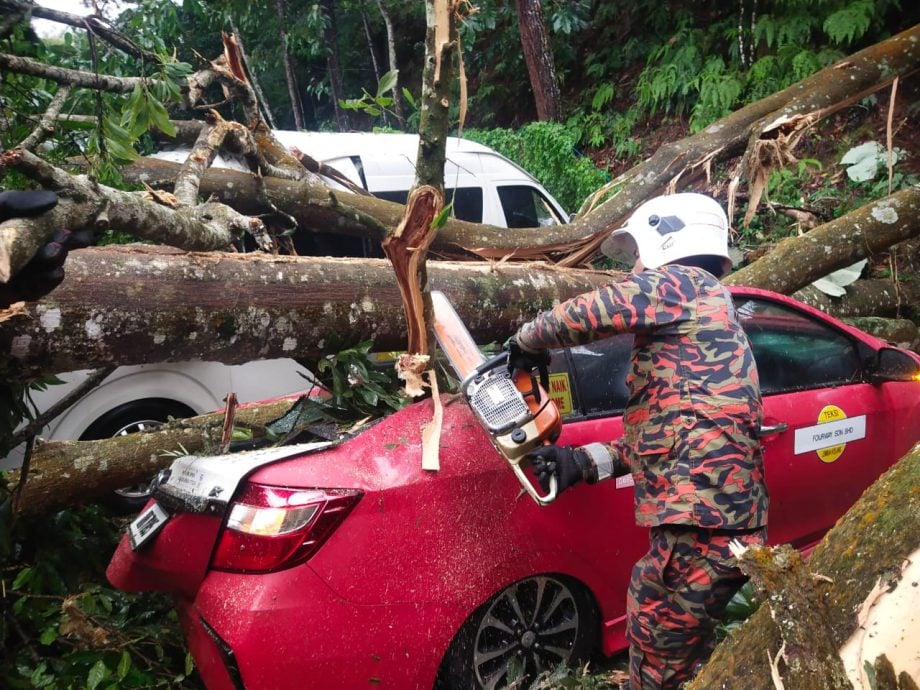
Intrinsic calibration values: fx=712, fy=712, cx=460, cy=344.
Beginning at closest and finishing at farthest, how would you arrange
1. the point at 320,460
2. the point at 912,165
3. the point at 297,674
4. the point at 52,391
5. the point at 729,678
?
the point at 729,678 < the point at 297,674 < the point at 320,460 < the point at 52,391 < the point at 912,165

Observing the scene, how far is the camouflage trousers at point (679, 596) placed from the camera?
219 cm

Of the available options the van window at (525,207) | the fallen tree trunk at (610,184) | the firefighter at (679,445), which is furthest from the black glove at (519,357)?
the van window at (525,207)

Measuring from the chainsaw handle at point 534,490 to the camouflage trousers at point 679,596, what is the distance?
1.18 ft

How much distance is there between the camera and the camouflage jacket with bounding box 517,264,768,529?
85.0 inches

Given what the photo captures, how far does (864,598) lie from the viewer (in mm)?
1191

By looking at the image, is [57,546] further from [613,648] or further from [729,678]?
[729,678]

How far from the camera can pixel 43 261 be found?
209 centimetres

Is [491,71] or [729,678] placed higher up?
[491,71]

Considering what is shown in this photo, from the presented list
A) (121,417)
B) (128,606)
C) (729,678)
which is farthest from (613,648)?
(121,417)

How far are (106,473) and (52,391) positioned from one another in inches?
51.7

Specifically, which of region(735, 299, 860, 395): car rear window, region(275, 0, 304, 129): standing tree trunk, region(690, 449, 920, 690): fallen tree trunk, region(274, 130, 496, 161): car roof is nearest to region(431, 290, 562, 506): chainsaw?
region(690, 449, 920, 690): fallen tree trunk

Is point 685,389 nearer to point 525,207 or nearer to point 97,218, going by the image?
point 97,218

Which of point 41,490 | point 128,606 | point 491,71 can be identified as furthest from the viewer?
point 491,71

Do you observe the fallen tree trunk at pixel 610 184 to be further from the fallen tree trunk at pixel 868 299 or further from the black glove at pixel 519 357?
the black glove at pixel 519 357
